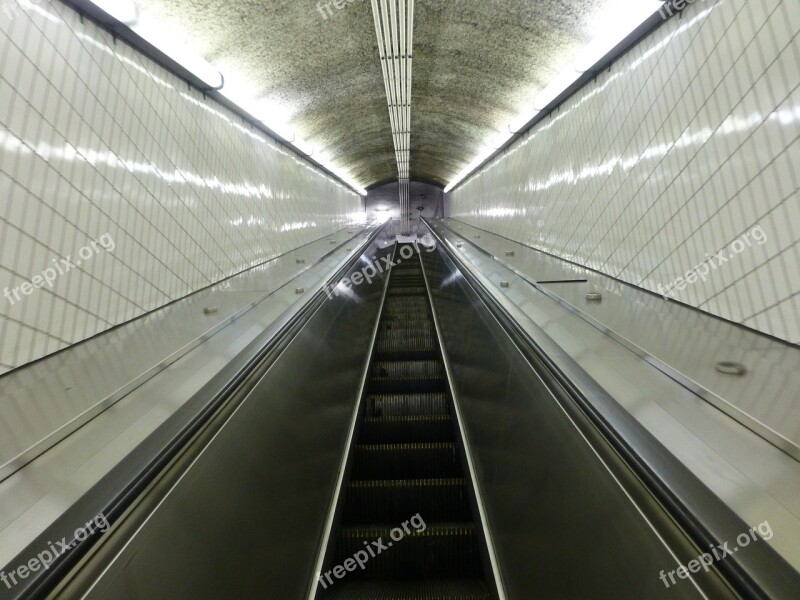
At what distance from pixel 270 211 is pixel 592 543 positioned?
688 centimetres

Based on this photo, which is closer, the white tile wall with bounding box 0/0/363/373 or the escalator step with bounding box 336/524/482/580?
the white tile wall with bounding box 0/0/363/373

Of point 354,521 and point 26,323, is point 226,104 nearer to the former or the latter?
point 26,323

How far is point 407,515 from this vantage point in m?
3.10

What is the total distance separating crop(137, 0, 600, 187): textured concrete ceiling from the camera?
3959 millimetres

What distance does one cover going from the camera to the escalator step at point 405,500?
3.08m

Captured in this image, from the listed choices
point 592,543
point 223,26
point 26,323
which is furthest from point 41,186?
point 592,543

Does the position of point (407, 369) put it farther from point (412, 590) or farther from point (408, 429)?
point (412, 590)

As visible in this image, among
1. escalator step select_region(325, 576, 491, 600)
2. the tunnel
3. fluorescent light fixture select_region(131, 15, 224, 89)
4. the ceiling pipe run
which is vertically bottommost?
escalator step select_region(325, 576, 491, 600)

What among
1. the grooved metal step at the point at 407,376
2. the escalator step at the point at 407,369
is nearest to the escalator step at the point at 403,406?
the grooved metal step at the point at 407,376

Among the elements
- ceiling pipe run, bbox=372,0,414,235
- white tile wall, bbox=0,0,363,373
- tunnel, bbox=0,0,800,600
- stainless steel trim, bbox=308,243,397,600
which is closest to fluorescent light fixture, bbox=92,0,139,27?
tunnel, bbox=0,0,800,600

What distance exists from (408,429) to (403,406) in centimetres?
44

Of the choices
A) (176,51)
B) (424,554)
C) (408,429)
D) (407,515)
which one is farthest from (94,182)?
(424,554)

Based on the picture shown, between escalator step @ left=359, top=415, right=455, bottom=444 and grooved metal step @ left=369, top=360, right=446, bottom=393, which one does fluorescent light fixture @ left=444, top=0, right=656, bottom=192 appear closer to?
grooved metal step @ left=369, top=360, right=446, bottom=393

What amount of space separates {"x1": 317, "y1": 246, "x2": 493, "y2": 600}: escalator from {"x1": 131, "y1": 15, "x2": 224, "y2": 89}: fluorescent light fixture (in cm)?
342
